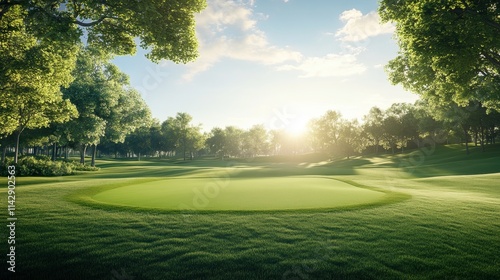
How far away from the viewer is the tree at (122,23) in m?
12.4

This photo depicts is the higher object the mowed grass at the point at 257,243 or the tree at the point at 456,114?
the tree at the point at 456,114

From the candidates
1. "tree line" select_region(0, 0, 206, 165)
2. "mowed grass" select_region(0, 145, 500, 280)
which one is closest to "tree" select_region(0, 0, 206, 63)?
"tree line" select_region(0, 0, 206, 165)

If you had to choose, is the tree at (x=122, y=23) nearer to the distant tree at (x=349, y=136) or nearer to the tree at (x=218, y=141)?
the distant tree at (x=349, y=136)

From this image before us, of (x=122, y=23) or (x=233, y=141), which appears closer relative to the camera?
(x=122, y=23)

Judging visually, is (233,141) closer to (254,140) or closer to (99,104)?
(254,140)

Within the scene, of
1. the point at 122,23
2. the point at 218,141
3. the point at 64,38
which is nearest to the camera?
the point at 64,38

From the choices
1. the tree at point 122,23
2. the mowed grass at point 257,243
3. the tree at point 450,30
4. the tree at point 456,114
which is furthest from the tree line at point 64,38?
the tree at point 456,114

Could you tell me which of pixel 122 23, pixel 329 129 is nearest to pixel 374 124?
pixel 329 129

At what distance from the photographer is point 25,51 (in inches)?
738

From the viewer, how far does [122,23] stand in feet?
46.6

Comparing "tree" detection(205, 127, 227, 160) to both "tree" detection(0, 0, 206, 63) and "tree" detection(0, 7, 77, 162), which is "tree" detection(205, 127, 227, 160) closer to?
"tree" detection(0, 7, 77, 162)

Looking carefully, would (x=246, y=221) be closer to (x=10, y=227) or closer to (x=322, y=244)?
(x=322, y=244)

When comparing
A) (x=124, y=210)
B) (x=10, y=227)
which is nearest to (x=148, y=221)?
(x=124, y=210)

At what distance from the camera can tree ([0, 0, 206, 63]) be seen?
12.4 metres
